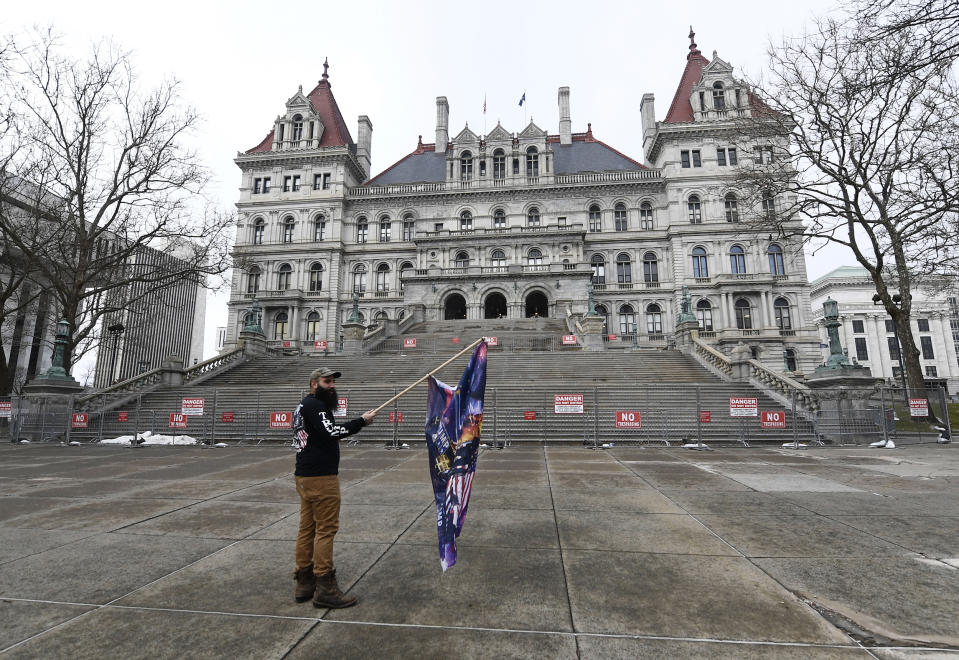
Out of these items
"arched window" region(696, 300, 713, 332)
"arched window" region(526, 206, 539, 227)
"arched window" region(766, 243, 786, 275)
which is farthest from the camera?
"arched window" region(526, 206, 539, 227)

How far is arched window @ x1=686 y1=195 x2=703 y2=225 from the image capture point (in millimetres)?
42688

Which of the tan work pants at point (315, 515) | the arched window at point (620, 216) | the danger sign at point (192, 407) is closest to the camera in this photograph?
the tan work pants at point (315, 515)

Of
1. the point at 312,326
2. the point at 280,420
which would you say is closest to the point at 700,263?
the point at 312,326

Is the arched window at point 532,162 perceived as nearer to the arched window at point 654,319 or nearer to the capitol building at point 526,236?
the capitol building at point 526,236

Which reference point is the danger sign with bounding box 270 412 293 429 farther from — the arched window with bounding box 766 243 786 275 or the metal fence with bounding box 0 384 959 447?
the arched window with bounding box 766 243 786 275

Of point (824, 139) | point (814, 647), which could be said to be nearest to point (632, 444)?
point (814, 647)

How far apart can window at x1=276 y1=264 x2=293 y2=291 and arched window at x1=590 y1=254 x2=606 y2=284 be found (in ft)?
96.3

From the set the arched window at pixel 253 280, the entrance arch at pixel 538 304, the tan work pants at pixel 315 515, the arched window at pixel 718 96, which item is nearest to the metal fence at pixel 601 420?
the tan work pants at pixel 315 515

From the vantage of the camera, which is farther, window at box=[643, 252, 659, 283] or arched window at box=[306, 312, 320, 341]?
arched window at box=[306, 312, 320, 341]

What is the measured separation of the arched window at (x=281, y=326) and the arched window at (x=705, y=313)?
37.4m

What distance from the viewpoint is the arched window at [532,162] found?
46.5 m

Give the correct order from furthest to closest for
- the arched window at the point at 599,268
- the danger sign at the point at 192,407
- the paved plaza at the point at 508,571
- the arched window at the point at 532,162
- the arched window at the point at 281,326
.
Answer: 1. the arched window at the point at 532,162
2. the arched window at the point at 281,326
3. the arched window at the point at 599,268
4. the danger sign at the point at 192,407
5. the paved plaza at the point at 508,571

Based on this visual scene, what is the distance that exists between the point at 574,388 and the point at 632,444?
412 cm

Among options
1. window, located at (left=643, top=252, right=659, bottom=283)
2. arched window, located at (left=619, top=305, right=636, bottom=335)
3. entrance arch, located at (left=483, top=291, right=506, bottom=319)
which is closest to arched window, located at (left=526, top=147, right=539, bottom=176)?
window, located at (left=643, top=252, right=659, bottom=283)
